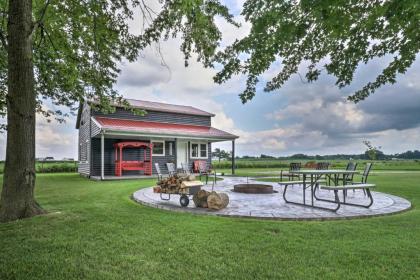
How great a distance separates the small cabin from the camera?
54.2 feet

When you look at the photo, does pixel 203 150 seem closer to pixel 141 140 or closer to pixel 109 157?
pixel 141 140

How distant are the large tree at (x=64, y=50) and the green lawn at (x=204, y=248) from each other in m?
1.36

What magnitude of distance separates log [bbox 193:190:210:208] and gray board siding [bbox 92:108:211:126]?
13215mm

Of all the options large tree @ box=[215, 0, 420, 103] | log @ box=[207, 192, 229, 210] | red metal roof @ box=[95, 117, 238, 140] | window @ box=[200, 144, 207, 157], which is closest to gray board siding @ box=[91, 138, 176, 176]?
red metal roof @ box=[95, 117, 238, 140]

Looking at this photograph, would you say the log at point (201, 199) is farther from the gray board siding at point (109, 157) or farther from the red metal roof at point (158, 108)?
the red metal roof at point (158, 108)

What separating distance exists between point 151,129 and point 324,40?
14089 mm

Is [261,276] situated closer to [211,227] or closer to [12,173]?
[211,227]

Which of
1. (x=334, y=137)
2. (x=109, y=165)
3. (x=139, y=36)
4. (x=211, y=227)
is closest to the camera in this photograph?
(x=211, y=227)

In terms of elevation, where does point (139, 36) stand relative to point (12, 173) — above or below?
above

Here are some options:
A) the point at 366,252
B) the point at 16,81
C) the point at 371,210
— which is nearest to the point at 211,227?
the point at 366,252

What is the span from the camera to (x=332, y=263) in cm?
327

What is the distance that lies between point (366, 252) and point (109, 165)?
1648 cm

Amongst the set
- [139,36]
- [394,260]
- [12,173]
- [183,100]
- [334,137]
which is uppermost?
[183,100]

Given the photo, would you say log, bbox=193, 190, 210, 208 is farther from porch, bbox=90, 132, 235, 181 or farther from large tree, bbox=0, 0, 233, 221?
porch, bbox=90, 132, 235, 181
